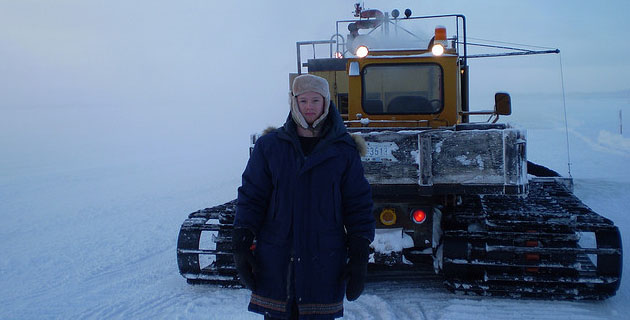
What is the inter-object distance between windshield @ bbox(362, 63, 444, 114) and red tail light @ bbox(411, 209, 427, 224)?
5.05 feet

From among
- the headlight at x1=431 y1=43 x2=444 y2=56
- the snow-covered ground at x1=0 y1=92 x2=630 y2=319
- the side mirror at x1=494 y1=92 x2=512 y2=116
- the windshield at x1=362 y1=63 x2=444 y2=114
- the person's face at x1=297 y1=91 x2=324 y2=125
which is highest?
the headlight at x1=431 y1=43 x2=444 y2=56

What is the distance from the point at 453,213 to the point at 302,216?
2937 millimetres

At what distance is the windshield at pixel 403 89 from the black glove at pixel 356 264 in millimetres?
3648

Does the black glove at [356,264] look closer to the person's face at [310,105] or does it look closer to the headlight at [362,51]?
the person's face at [310,105]

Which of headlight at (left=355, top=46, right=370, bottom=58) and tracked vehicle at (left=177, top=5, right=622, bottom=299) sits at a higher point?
headlight at (left=355, top=46, right=370, bottom=58)

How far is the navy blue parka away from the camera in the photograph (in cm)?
282

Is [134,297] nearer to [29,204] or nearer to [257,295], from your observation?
[257,295]

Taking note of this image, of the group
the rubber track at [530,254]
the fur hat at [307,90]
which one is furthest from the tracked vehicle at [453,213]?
the fur hat at [307,90]

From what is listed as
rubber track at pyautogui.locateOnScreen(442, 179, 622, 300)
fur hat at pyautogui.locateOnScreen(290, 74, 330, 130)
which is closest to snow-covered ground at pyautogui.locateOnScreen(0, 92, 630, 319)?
rubber track at pyautogui.locateOnScreen(442, 179, 622, 300)

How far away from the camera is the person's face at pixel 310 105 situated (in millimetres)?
2930

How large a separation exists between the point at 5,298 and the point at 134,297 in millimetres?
1357

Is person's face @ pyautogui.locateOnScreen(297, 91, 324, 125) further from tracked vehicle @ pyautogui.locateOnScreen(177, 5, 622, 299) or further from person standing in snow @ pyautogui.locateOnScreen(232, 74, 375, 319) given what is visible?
tracked vehicle @ pyautogui.locateOnScreen(177, 5, 622, 299)

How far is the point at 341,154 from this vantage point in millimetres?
2906

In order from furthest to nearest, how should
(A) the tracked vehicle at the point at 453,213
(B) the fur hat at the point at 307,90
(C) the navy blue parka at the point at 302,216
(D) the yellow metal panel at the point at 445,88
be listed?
1. (D) the yellow metal panel at the point at 445,88
2. (A) the tracked vehicle at the point at 453,213
3. (B) the fur hat at the point at 307,90
4. (C) the navy blue parka at the point at 302,216
